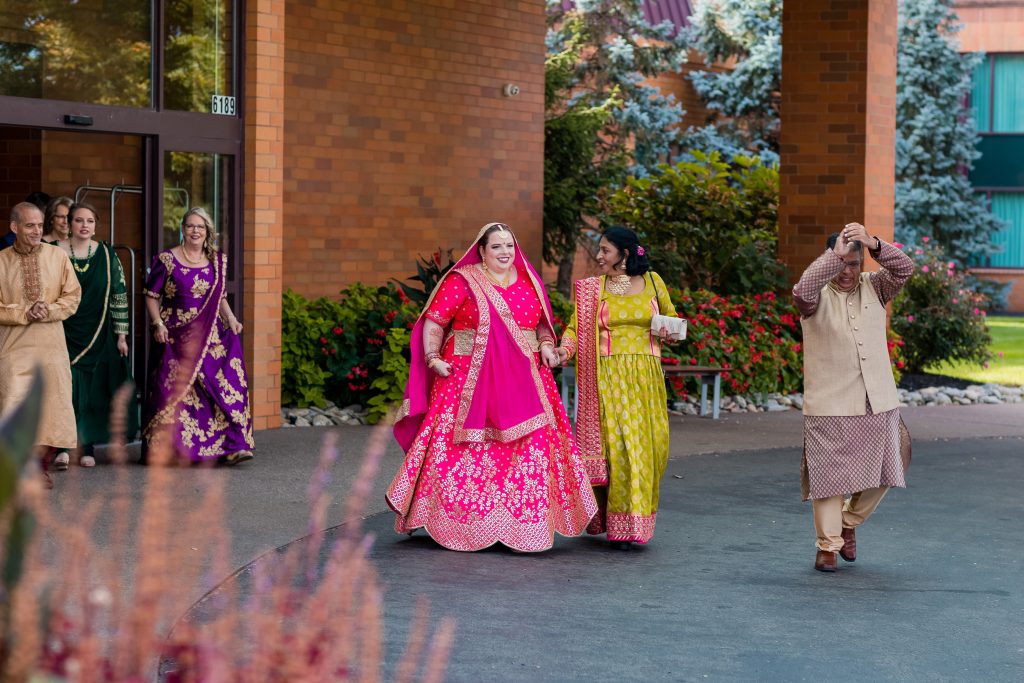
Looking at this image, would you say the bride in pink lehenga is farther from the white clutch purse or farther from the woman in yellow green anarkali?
the white clutch purse

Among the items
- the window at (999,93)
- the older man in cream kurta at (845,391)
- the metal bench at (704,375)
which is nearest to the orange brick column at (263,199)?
the metal bench at (704,375)

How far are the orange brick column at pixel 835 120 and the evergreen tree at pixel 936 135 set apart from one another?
1625cm

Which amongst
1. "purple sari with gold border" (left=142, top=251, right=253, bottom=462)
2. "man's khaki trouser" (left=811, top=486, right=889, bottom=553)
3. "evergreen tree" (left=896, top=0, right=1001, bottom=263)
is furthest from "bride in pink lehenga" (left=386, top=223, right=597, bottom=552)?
"evergreen tree" (left=896, top=0, right=1001, bottom=263)

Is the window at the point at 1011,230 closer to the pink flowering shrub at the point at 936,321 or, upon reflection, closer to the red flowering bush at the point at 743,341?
the pink flowering shrub at the point at 936,321

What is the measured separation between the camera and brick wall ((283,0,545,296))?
14250 mm

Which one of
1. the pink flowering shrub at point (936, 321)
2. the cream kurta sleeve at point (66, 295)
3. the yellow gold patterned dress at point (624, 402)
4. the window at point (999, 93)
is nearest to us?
the yellow gold patterned dress at point (624, 402)

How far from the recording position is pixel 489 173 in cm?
1605

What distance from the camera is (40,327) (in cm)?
899

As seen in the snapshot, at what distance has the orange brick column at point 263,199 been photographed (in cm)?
1159

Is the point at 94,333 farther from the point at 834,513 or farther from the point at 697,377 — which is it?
the point at 697,377

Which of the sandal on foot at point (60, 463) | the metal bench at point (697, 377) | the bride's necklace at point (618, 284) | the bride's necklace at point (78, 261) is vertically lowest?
the sandal on foot at point (60, 463)

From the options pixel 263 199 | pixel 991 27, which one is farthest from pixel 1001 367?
pixel 991 27

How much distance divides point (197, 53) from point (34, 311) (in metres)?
3.06

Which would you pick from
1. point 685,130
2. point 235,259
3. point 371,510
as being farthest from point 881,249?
point 685,130
